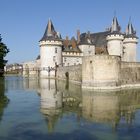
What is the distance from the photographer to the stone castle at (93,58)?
28.7m

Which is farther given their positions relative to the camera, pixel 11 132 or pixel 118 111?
pixel 118 111

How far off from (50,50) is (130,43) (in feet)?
49.9

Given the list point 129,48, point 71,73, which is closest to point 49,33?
point 71,73

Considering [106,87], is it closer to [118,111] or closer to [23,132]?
[118,111]

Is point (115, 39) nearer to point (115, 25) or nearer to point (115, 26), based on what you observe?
point (115, 26)

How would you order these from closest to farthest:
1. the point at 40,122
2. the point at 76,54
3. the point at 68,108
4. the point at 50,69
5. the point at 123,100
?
1. the point at 40,122
2. the point at 68,108
3. the point at 123,100
4. the point at 50,69
5. the point at 76,54

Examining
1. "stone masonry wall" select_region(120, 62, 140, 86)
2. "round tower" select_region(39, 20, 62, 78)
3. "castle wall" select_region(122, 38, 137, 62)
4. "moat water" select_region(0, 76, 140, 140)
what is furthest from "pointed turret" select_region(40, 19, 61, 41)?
"moat water" select_region(0, 76, 140, 140)

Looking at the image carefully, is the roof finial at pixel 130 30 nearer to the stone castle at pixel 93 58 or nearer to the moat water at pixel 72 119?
the stone castle at pixel 93 58

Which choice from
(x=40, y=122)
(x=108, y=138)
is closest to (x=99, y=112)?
(x=40, y=122)

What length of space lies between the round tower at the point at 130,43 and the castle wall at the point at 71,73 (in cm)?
1472

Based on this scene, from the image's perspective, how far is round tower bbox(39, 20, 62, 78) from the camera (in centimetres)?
5047

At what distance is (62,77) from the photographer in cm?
4588

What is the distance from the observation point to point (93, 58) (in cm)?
2891

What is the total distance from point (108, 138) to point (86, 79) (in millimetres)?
17962
